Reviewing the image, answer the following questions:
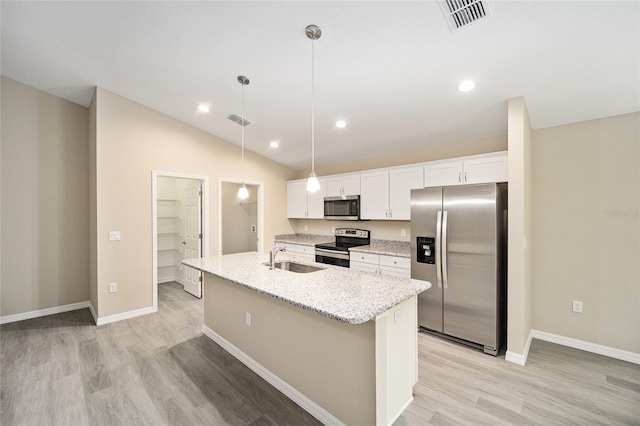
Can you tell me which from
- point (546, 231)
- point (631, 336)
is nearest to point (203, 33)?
point (546, 231)

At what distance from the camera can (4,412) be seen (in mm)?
1965

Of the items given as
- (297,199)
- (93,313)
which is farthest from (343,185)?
(93,313)

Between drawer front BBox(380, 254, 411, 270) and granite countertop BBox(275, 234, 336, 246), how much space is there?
1.46 m

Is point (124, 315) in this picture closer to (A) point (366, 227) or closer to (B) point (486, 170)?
(A) point (366, 227)

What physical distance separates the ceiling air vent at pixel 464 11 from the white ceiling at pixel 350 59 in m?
0.05

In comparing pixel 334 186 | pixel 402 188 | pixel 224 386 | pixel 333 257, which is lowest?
pixel 224 386

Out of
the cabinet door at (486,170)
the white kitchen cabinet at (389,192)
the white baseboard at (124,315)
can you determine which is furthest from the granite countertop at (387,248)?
the white baseboard at (124,315)

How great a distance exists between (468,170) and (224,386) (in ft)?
11.1

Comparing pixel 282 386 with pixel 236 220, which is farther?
pixel 236 220

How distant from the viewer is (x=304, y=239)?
215 inches

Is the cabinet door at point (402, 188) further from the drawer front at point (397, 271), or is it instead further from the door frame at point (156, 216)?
the door frame at point (156, 216)

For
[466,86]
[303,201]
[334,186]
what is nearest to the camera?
[466,86]

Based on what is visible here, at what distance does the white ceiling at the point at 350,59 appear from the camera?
1.86 metres

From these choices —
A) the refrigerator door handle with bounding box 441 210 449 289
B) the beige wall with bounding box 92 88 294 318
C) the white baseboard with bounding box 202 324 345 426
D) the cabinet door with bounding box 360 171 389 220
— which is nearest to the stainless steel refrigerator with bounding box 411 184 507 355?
the refrigerator door handle with bounding box 441 210 449 289
